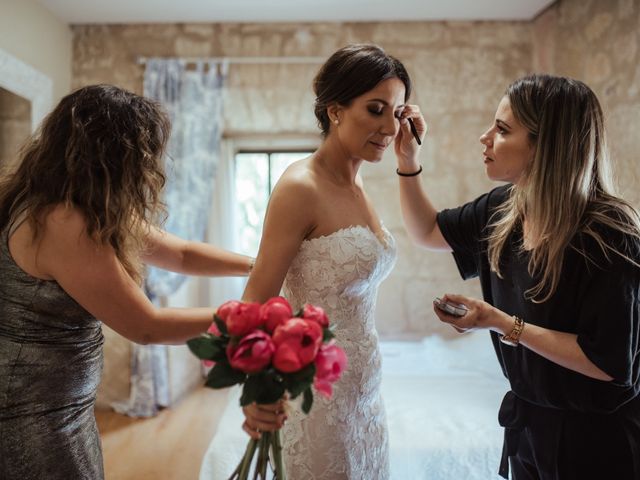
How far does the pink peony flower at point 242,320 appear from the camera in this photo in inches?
30.4

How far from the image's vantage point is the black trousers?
1.25m

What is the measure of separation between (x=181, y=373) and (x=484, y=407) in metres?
2.05

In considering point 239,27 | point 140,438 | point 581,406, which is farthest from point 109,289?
point 239,27

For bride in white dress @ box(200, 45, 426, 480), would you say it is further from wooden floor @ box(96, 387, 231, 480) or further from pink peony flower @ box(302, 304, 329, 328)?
wooden floor @ box(96, 387, 231, 480)

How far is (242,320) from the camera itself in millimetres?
773

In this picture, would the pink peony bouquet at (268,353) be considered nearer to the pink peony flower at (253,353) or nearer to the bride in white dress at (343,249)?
the pink peony flower at (253,353)

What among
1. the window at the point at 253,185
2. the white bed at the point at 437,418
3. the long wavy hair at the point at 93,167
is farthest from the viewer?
the window at the point at 253,185

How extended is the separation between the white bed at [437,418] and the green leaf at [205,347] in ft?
5.09

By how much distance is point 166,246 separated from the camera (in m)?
1.59

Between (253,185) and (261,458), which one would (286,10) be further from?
(261,458)

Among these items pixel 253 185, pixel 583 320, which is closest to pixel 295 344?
pixel 583 320

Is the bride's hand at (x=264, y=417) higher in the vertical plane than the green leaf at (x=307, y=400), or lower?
lower

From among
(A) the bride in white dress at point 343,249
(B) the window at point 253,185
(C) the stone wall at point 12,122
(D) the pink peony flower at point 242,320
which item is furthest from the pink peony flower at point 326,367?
(B) the window at point 253,185

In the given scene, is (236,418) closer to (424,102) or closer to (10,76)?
(10,76)
